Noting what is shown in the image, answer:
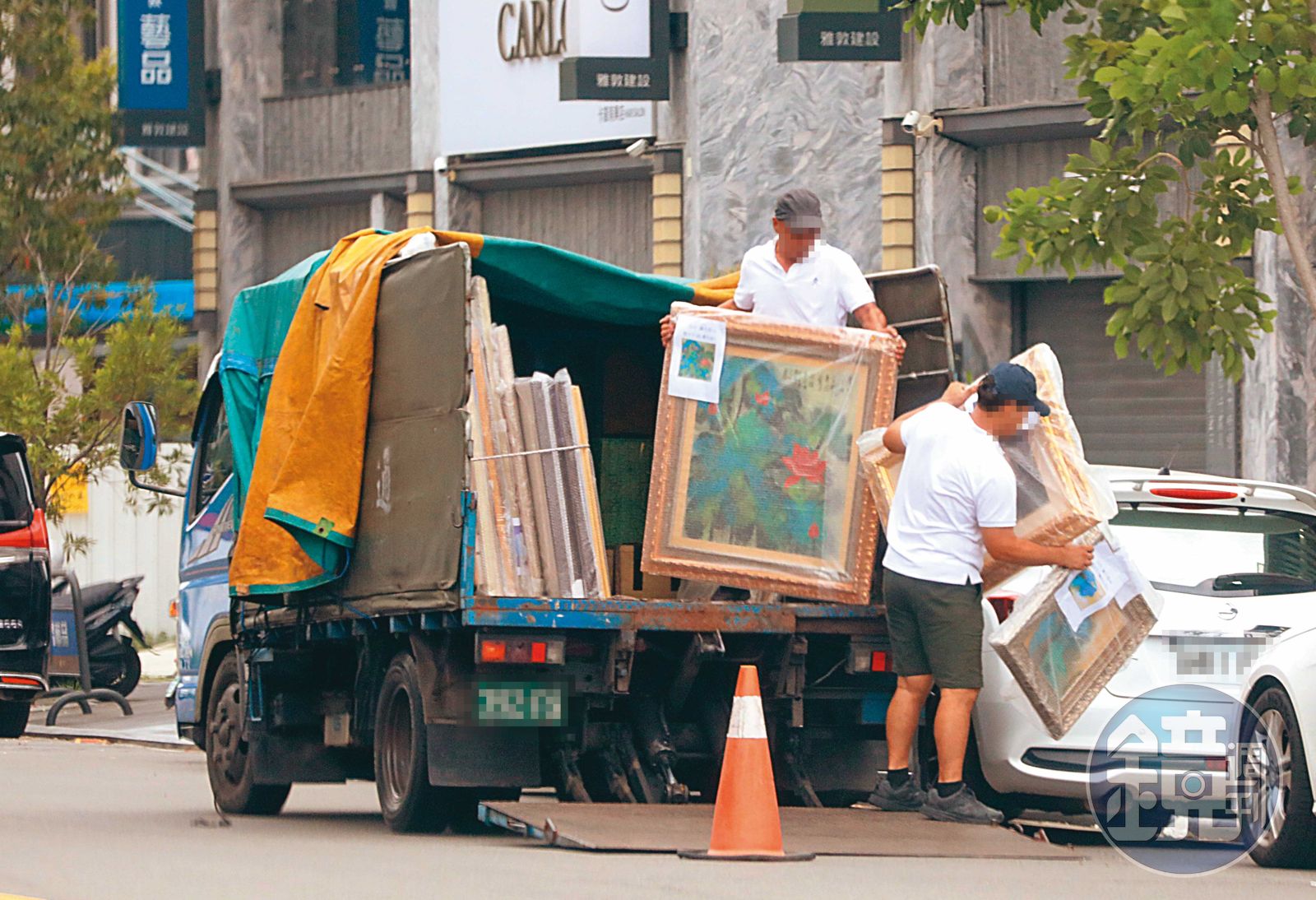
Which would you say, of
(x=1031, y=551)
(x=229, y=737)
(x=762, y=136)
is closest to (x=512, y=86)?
(x=762, y=136)

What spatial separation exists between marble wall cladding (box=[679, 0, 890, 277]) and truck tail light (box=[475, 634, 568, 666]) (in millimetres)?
13548

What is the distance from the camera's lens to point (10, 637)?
55.3 ft

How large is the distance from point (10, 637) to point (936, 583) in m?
9.36

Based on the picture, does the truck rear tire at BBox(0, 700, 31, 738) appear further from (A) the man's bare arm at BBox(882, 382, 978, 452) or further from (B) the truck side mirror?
(A) the man's bare arm at BBox(882, 382, 978, 452)

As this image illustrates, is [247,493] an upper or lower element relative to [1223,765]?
upper

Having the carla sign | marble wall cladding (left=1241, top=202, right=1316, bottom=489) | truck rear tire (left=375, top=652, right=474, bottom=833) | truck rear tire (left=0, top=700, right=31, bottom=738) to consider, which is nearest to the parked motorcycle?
truck rear tire (left=0, top=700, right=31, bottom=738)

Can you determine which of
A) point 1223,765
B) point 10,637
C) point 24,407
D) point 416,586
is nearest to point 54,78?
point 24,407

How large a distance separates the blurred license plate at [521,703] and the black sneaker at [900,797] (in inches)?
51.3

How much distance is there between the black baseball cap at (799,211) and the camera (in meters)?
10.3

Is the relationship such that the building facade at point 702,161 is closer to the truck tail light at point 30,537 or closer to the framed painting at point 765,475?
the framed painting at point 765,475

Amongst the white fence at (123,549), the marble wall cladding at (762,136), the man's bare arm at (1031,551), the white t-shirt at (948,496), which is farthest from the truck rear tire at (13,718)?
the man's bare arm at (1031,551)

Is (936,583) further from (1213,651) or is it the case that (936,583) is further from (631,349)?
(631,349)

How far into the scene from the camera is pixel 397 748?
33.2 ft

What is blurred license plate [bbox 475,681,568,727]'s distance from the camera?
942 cm
